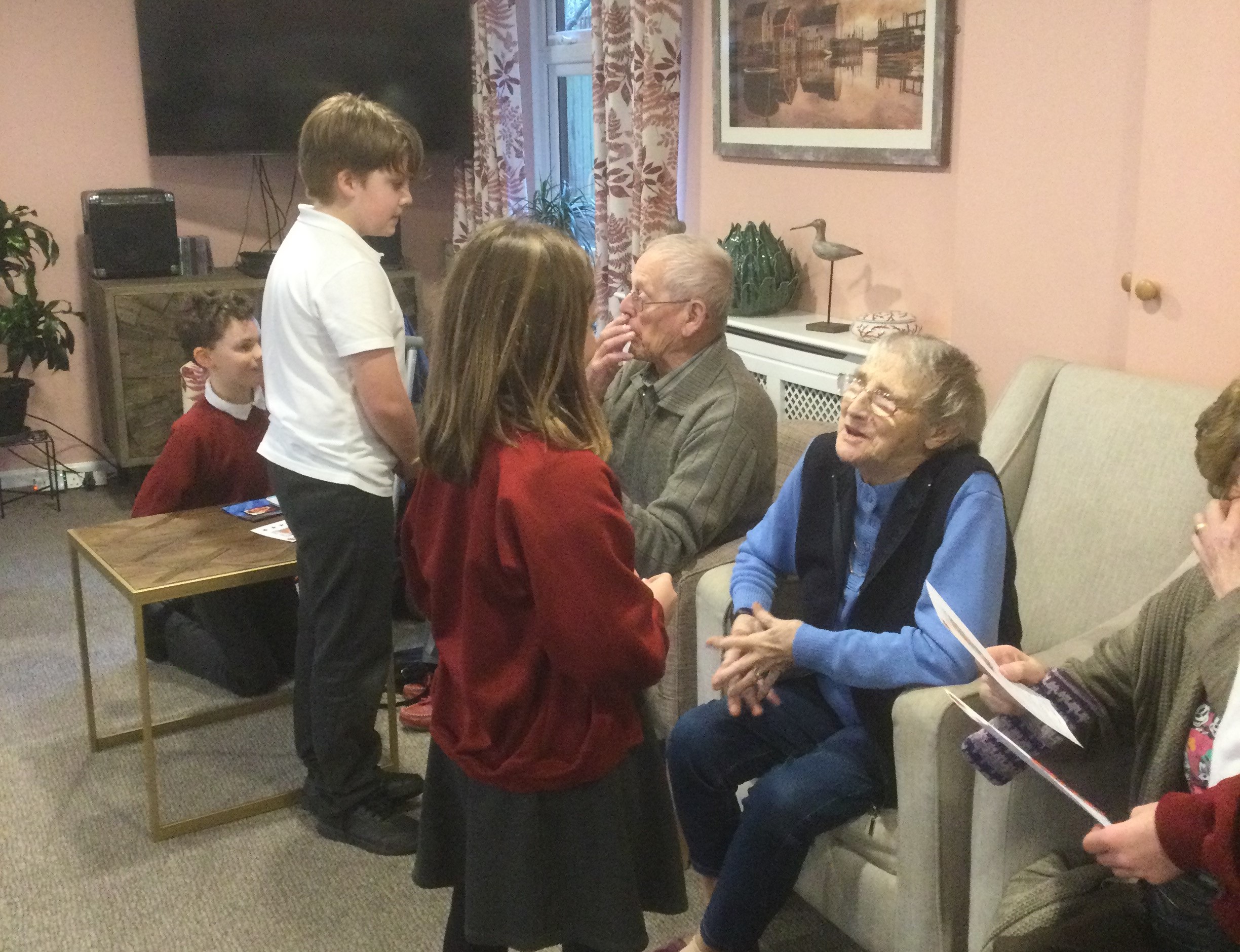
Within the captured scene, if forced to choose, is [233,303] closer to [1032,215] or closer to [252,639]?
[252,639]

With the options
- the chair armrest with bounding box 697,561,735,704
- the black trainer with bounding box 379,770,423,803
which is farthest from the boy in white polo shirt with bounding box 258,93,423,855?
the chair armrest with bounding box 697,561,735,704

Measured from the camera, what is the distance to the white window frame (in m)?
4.67

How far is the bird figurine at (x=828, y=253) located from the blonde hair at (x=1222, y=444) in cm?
162

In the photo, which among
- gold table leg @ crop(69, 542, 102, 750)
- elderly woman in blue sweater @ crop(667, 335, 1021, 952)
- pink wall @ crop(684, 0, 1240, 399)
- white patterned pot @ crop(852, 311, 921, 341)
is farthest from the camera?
white patterned pot @ crop(852, 311, 921, 341)

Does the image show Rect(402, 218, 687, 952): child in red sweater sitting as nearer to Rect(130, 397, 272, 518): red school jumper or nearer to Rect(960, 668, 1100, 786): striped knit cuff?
Rect(960, 668, 1100, 786): striped knit cuff

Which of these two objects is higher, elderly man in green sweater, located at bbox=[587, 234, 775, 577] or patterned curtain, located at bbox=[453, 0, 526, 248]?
patterned curtain, located at bbox=[453, 0, 526, 248]

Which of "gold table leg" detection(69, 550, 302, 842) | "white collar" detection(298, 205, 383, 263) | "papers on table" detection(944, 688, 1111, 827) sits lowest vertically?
"gold table leg" detection(69, 550, 302, 842)

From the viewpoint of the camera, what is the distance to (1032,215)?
7.95 feet

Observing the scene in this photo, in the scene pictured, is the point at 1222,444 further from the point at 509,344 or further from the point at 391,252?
the point at 391,252

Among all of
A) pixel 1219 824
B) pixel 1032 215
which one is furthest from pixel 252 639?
pixel 1219 824

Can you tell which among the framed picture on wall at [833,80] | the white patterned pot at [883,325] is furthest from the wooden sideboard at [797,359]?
the framed picture on wall at [833,80]

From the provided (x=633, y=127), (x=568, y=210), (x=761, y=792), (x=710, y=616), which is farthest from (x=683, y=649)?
(x=568, y=210)

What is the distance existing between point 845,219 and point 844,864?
1.93 meters

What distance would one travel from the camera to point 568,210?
179 inches
